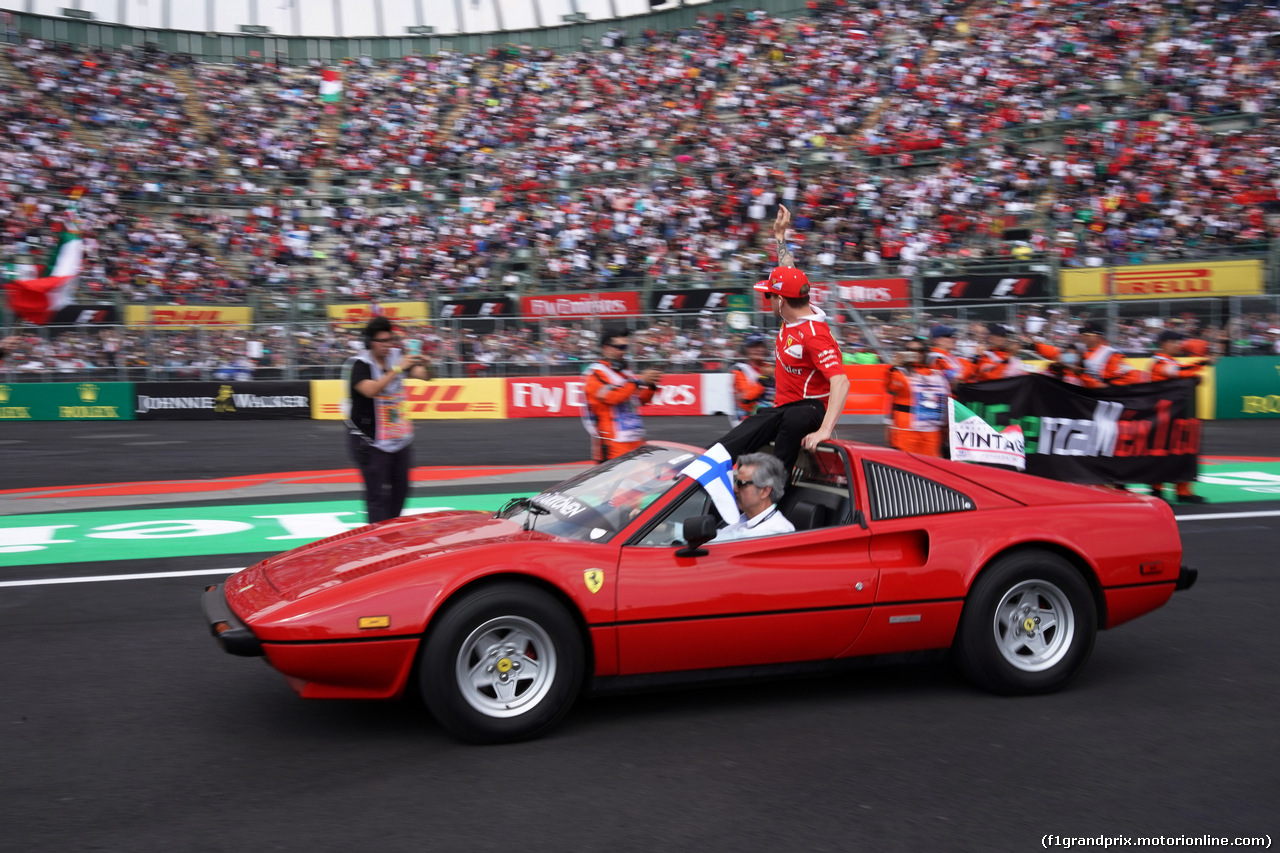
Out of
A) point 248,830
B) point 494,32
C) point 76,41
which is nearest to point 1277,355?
point 248,830

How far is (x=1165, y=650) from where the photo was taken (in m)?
5.30

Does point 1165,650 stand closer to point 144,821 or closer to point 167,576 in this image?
point 144,821

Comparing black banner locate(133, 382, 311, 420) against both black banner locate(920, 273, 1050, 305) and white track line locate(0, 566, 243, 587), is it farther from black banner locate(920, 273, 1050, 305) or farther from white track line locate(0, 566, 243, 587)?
white track line locate(0, 566, 243, 587)

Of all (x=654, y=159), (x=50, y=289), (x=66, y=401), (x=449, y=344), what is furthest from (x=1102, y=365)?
(x=50, y=289)

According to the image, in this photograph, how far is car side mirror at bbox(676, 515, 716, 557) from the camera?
402 centimetres

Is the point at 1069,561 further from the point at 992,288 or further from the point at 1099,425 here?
the point at 992,288

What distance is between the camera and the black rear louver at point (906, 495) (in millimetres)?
4512

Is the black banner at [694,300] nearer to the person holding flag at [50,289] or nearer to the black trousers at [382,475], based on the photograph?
the person holding flag at [50,289]

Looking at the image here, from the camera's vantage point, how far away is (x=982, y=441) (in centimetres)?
985

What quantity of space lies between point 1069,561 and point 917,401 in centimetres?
489

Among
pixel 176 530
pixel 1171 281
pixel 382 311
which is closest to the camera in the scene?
pixel 176 530

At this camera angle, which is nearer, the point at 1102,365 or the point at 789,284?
the point at 789,284

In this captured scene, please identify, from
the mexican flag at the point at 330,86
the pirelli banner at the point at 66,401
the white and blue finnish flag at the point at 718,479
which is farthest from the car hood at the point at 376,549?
the mexican flag at the point at 330,86

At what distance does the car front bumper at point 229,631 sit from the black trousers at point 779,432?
2.18 m
